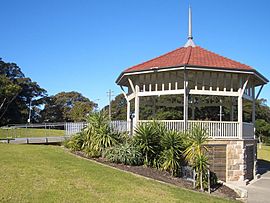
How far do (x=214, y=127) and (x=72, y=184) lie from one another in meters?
10.4

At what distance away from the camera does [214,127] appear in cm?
1905

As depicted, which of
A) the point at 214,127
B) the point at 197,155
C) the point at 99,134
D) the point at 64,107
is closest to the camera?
the point at 197,155

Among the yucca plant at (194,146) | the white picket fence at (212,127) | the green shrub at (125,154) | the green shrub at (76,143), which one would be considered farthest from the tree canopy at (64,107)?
the yucca plant at (194,146)

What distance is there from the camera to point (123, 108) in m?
70.3

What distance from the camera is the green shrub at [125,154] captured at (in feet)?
50.6

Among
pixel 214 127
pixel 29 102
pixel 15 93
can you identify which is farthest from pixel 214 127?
pixel 29 102

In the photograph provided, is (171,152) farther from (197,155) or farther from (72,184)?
(72,184)

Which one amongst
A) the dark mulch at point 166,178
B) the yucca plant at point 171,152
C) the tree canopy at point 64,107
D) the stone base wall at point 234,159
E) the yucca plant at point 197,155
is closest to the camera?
the dark mulch at point 166,178

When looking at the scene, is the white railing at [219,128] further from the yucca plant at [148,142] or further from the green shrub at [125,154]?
the green shrub at [125,154]

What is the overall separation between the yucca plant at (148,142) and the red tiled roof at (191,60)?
14.6 feet

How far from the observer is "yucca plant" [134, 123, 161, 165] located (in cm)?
1582

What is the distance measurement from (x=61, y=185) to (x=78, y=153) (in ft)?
21.3

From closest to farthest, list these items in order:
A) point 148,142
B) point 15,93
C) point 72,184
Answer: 1. point 72,184
2. point 148,142
3. point 15,93

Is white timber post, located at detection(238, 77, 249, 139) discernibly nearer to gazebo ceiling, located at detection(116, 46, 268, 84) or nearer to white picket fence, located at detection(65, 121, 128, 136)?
gazebo ceiling, located at detection(116, 46, 268, 84)
